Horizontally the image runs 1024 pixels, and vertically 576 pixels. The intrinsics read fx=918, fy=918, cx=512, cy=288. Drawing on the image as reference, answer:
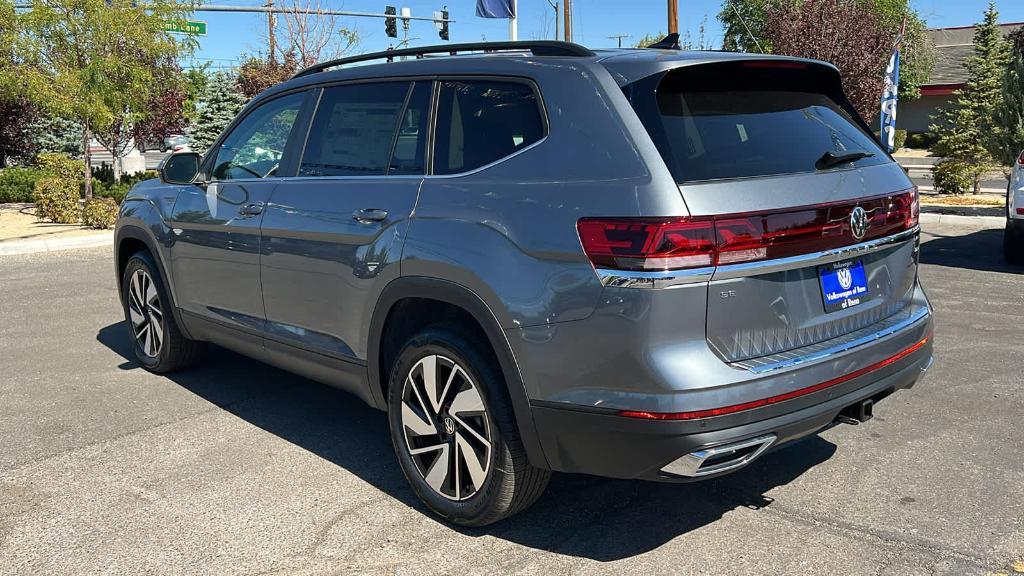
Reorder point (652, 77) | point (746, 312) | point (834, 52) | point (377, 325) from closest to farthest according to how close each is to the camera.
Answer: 1. point (746, 312)
2. point (652, 77)
3. point (377, 325)
4. point (834, 52)

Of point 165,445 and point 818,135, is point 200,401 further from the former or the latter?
point 818,135

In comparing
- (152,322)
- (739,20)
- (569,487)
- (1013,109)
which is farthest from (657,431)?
(739,20)

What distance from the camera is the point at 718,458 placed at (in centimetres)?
301

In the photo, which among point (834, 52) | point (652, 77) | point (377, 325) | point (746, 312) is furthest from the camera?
point (834, 52)

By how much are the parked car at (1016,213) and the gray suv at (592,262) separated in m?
6.38

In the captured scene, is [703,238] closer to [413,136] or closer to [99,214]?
[413,136]

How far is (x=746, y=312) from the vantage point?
9.78ft

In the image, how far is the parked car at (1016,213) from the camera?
30.2 feet

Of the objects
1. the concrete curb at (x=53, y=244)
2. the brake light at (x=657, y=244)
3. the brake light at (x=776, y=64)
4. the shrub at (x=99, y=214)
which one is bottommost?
the concrete curb at (x=53, y=244)

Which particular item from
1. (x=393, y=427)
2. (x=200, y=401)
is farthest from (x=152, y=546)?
(x=200, y=401)

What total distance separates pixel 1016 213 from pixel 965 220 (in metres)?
5.18

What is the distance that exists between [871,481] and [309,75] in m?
3.35

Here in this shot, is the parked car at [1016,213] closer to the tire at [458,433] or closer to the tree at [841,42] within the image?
the tire at [458,433]

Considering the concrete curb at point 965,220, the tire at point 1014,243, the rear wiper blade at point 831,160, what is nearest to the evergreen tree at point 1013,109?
the concrete curb at point 965,220
